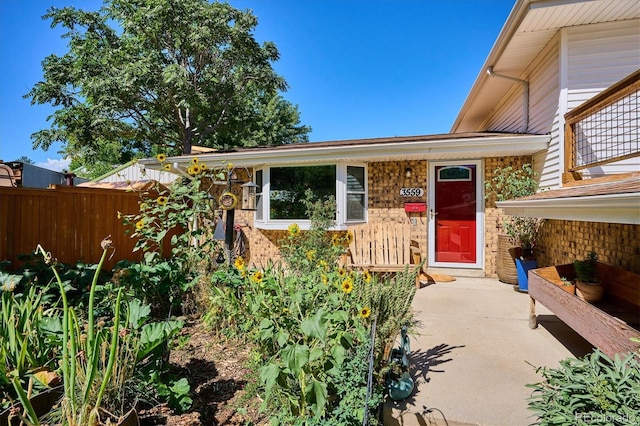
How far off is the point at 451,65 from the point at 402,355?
10.0 meters

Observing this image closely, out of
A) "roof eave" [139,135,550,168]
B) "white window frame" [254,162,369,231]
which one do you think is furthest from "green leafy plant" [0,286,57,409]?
"roof eave" [139,135,550,168]

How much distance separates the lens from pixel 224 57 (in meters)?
12.6

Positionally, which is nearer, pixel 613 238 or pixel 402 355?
pixel 402 355

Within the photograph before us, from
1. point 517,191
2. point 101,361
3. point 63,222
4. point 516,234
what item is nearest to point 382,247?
point 516,234

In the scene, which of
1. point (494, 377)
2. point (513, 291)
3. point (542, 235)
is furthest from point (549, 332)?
point (542, 235)

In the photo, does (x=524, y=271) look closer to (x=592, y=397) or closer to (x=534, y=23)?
(x=534, y=23)

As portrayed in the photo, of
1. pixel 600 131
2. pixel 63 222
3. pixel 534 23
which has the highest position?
pixel 534 23

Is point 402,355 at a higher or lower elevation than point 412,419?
higher

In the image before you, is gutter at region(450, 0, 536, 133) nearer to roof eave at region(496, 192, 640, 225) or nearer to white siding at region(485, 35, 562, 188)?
white siding at region(485, 35, 562, 188)

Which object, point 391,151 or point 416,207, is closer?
point 391,151

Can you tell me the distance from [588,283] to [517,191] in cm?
238

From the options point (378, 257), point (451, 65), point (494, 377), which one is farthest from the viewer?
point (451, 65)

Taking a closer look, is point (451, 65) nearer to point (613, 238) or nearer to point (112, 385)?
point (613, 238)

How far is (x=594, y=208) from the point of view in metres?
2.34
